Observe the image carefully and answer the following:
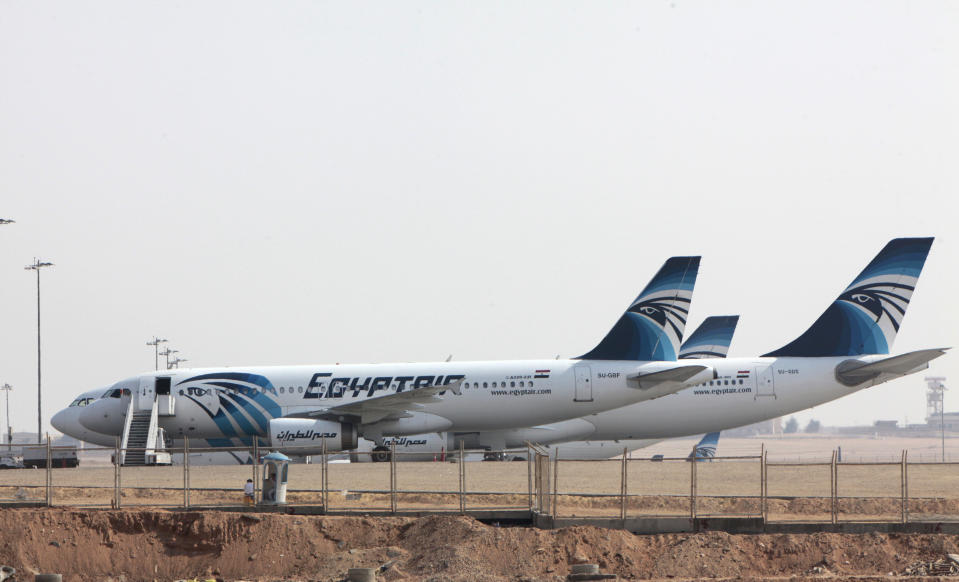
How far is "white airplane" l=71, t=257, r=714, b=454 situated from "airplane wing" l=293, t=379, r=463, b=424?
0.05 meters

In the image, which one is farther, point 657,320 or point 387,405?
point 657,320

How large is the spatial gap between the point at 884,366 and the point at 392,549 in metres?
25.3

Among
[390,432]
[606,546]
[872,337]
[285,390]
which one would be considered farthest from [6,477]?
[872,337]

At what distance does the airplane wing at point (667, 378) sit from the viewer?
4462 centimetres

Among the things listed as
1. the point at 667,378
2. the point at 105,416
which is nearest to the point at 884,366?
the point at 667,378

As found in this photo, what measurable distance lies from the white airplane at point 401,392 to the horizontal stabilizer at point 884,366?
5462 millimetres

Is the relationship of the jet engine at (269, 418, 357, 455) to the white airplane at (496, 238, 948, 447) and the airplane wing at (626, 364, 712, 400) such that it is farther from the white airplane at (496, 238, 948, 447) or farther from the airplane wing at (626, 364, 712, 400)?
the airplane wing at (626, 364, 712, 400)

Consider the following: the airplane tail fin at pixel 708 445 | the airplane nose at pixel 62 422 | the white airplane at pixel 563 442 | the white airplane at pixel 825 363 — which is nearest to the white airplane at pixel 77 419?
the airplane nose at pixel 62 422

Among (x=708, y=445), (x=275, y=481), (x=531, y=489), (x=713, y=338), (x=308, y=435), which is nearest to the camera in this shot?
(x=275, y=481)

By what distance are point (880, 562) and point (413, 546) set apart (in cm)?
956

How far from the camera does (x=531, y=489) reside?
2984 centimetres

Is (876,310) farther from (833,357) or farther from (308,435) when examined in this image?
(308,435)

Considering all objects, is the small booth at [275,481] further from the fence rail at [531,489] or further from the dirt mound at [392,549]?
the dirt mound at [392,549]

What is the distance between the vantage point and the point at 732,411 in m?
48.2
